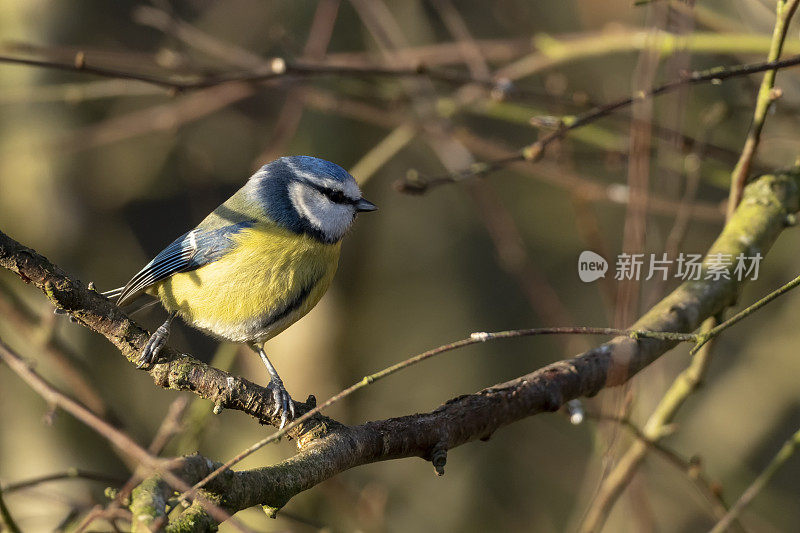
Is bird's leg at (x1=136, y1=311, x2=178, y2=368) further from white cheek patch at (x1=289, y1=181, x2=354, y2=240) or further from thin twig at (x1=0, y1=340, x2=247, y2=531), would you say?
white cheek patch at (x1=289, y1=181, x2=354, y2=240)

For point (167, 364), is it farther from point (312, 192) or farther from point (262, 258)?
point (312, 192)

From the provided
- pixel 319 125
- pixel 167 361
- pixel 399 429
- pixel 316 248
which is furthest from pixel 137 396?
pixel 399 429

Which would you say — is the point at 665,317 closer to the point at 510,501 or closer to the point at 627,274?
the point at 627,274

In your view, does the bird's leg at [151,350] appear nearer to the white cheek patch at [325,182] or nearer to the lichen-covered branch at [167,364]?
the lichen-covered branch at [167,364]

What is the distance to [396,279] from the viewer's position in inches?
213

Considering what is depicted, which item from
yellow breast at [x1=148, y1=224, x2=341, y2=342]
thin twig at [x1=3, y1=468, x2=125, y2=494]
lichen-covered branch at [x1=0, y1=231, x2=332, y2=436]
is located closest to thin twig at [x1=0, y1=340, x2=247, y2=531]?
lichen-covered branch at [x1=0, y1=231, x2=332, y2=436]

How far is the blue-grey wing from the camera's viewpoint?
2240 millimetres

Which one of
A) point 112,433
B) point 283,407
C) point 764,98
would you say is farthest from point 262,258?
point 764,98

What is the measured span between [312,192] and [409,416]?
104 centimetres

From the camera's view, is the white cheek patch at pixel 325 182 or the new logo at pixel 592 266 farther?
the new logo at pixel 592 266

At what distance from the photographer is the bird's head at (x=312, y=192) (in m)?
2.31

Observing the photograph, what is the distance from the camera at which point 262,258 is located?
2137 millimetres

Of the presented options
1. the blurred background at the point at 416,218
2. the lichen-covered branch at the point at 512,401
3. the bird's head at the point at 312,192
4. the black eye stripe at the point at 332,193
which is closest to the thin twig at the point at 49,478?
the blurred background at the point at 416,218

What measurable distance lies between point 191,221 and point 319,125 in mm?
1630
